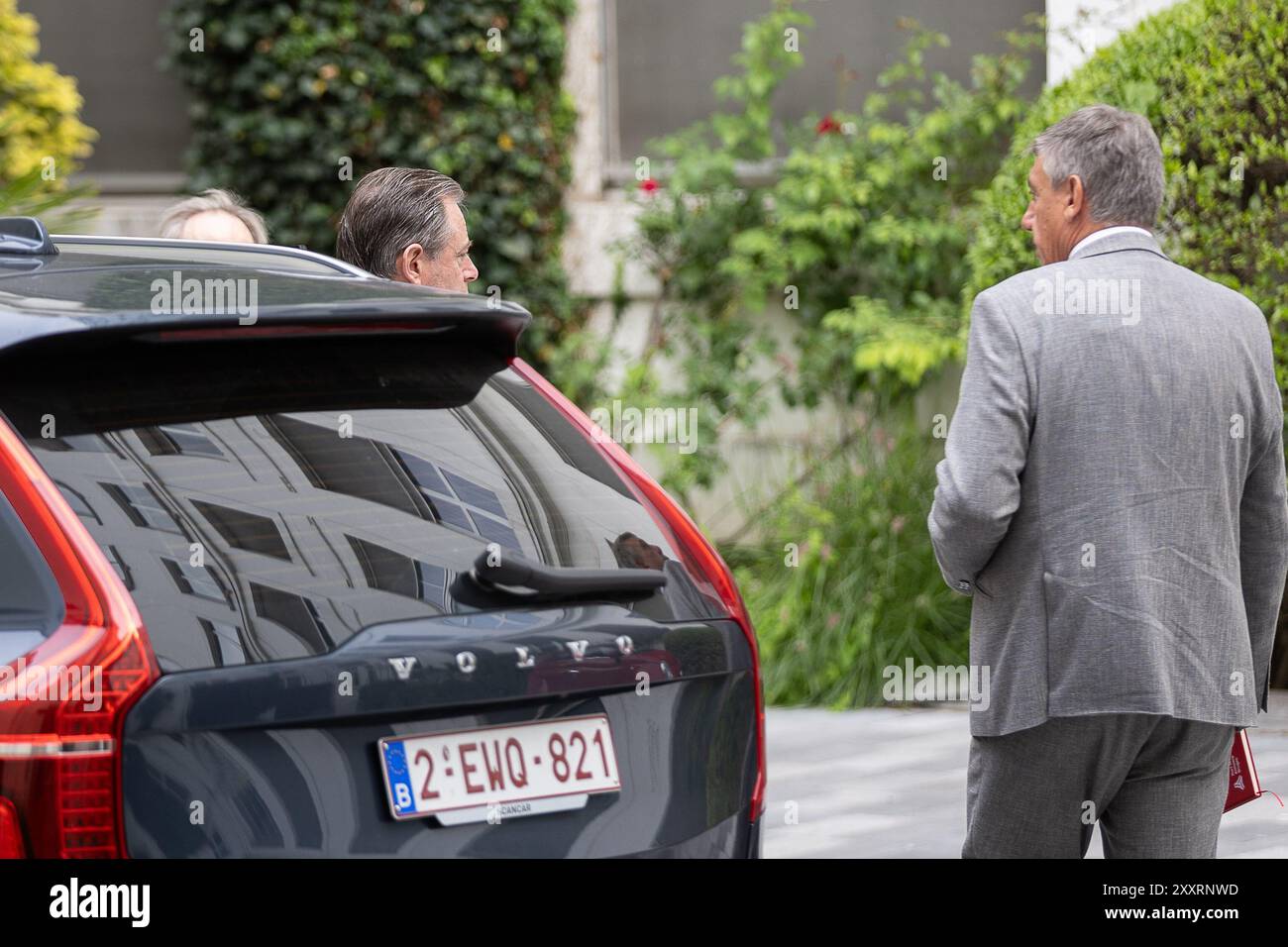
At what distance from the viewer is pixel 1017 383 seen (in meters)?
2.82

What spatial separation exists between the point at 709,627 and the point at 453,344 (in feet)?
2.13

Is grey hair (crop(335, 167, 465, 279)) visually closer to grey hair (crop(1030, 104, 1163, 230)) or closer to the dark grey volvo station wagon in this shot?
the dark grey volvo station wagon

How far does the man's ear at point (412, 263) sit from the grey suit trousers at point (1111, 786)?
1781 millimetres

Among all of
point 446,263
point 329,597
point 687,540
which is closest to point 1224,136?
point 446,263

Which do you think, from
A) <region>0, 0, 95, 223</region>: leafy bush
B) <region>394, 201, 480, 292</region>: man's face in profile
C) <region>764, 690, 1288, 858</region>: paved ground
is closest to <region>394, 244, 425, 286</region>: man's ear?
<region>394, 201, 480, 292</region>: man's face in profile

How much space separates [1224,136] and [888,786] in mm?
2614

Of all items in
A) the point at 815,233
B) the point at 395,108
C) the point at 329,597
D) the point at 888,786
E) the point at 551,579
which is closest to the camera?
the point at 329,597

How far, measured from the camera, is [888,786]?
557cm

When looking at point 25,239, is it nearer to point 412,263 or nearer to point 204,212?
point 412,263

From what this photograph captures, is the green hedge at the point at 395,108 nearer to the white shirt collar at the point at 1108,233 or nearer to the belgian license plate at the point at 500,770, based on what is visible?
the white shirt collar at the point at 1108,233

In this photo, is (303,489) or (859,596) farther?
(859,596)
